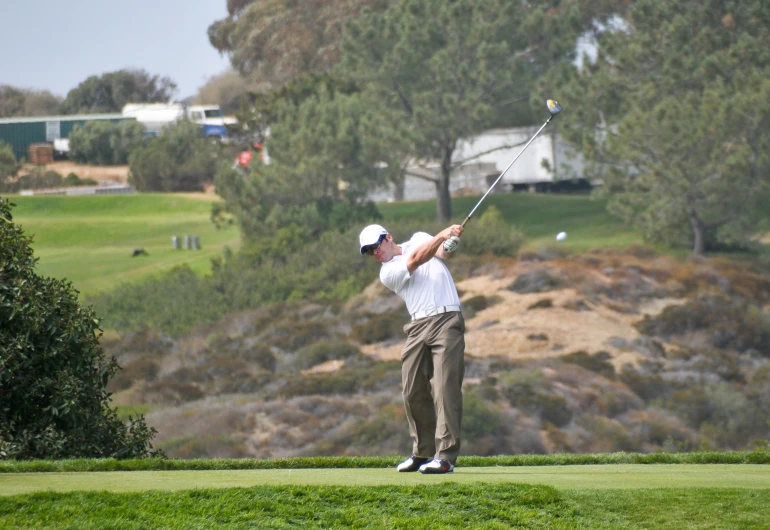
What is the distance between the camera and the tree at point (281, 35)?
71375 mm

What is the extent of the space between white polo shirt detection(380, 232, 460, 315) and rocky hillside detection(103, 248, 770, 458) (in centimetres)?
1982

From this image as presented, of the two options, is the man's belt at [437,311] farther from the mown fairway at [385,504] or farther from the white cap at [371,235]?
the mown fairway at [385,504]

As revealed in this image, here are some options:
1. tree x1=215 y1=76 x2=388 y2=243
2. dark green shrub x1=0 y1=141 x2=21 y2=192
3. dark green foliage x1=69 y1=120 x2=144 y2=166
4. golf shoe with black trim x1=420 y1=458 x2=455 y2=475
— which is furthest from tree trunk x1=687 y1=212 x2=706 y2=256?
golf shoe with black trim x1=420 y1=458 x2=455 y2=475

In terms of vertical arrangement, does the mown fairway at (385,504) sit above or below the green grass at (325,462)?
above

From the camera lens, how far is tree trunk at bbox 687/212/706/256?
46219 millimetres

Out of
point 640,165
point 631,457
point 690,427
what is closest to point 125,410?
point 690,427

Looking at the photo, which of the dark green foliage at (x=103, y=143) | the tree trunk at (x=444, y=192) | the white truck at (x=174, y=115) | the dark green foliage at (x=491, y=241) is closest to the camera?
the dark green foliage at (x=491, y=241)

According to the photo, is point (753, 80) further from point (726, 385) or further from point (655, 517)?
point (655, 517)

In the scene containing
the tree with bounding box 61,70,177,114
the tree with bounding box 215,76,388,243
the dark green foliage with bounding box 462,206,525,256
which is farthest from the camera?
the tree with bounding box 61,70,177,114

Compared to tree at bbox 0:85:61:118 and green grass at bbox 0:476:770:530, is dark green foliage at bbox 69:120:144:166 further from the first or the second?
green grass at bbox 0:476:770:530

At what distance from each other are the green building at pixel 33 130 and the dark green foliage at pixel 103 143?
1.93m

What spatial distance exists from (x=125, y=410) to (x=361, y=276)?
49.1 feet

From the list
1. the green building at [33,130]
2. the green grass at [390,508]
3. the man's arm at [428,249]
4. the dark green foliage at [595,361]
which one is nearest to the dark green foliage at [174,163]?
the green building at [33,130]

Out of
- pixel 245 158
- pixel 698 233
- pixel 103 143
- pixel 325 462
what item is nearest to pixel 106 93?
pixel 103 143
